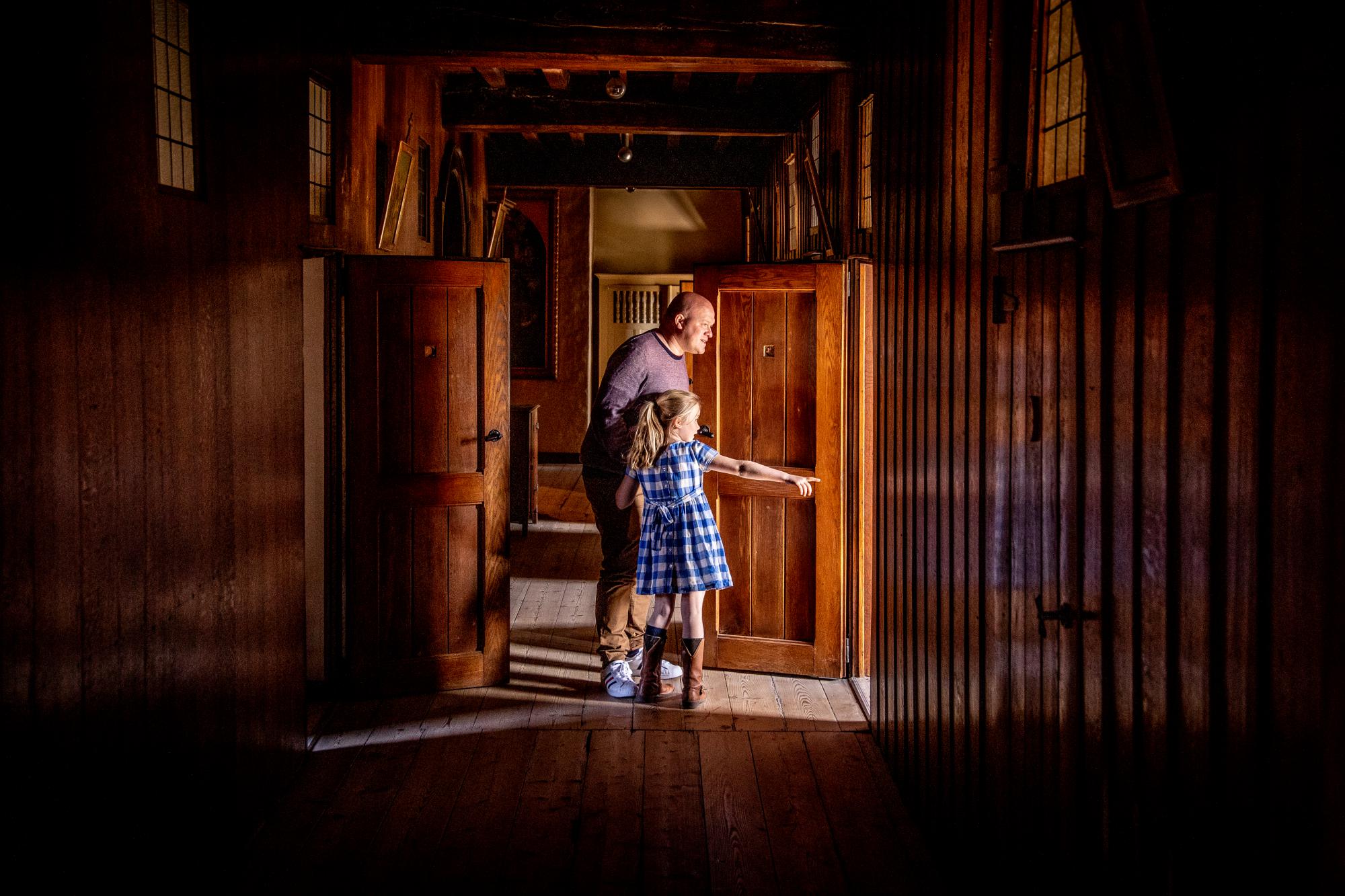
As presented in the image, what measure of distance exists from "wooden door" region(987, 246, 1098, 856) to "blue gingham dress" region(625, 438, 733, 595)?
1.78m

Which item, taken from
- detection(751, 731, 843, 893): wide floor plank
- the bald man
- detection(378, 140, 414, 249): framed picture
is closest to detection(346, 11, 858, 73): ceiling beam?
detection(378, 140, 414, 249): framed picture

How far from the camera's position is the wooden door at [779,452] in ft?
15.0

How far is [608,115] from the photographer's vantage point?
730 centimetres

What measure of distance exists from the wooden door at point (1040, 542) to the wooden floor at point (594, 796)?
30.0 inches

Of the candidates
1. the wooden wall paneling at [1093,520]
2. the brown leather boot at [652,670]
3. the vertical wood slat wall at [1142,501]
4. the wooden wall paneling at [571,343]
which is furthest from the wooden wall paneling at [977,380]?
the wooden wall paneling at [571,343]

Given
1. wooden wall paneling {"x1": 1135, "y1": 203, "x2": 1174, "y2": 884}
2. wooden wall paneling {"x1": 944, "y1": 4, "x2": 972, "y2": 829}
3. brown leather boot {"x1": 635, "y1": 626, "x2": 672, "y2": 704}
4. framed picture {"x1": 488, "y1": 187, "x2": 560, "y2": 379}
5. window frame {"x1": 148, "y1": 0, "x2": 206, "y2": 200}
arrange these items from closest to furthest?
wooden wall paneling {"x1": 1135, "y1": 203, "x2": 1174, "y2": 884} < window frame {"x1": 148, "y1": 0, "x2": 206, "y2": 200} < wooden wall paneling {"x1": 944, "y1": 4, "x2": 972, "y2": 829} < brown leather boot {"x1": 635, "y1": 626, "x2": 672, "y2": 704} < framed picture {"x1": 488, "y1": 187, "x2": 560, "y2": 379}

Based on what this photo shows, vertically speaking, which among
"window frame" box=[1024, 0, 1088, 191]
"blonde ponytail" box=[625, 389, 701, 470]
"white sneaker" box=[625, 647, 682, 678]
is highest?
"window frame" box=[1024, 0, 1088, 191]

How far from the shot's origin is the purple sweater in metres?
4.37

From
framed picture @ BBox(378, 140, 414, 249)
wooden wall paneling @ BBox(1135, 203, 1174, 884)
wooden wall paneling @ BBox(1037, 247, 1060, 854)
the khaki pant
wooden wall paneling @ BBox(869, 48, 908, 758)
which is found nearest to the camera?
wooden wall paneling @ BBox(1135, 203, 1174, 884)

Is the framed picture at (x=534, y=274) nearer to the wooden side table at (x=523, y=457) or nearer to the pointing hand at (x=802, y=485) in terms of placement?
the wooden side table at (x=523, y=457)

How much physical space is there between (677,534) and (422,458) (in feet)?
3.95

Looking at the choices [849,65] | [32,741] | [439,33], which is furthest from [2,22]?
[849,65]

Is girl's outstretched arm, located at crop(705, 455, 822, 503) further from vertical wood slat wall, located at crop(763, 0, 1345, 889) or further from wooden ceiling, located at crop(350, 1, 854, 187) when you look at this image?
wooden ceiling, located at crop(350, 1, 854, 187)

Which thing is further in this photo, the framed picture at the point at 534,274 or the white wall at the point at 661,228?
the white wall at the point at 661,228
